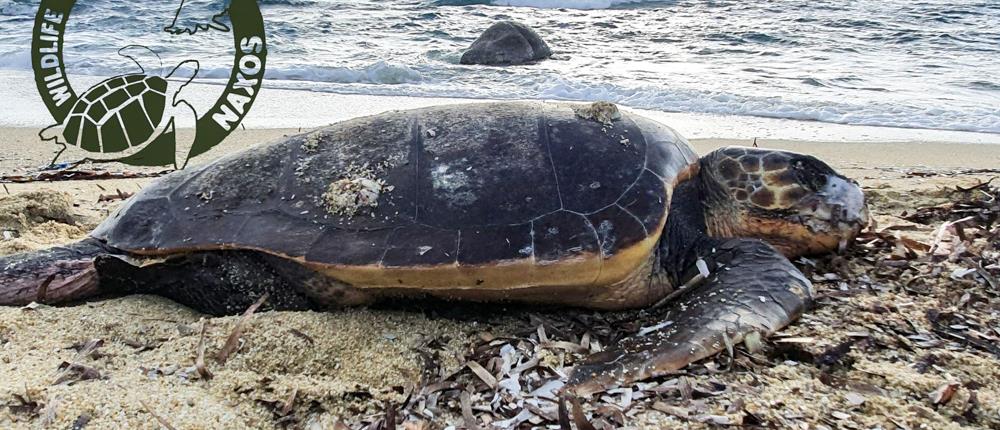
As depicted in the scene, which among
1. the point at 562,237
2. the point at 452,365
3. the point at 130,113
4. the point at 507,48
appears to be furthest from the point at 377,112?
the point at 452,365

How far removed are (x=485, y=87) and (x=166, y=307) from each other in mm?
6537

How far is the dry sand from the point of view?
5.77 ft

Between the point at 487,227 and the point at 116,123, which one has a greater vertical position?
the point at 487,227

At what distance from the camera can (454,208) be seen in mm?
2396

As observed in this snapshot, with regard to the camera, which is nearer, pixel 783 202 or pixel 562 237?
pixel 562 237

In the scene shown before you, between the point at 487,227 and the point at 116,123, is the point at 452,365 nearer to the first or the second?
the point at 487,227

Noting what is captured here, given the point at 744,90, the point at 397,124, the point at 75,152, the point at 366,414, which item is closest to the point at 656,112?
the point at 744,90

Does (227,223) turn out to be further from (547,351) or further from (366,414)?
(547,351)

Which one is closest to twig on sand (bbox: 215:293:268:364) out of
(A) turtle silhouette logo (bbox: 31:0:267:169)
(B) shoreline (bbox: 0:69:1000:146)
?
Result: (A) turtle silhouette logo (bbox: 31:0:267:169)

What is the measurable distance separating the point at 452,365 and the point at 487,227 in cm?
49

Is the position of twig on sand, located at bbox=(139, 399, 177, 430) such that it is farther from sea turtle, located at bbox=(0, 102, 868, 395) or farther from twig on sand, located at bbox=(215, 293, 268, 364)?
sea turtle, located at bbox=(0, 102, 868, 395)

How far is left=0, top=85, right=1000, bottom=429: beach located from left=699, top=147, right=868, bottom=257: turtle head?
13 centimetres

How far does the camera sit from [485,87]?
866cm

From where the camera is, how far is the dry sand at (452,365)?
1760mm
